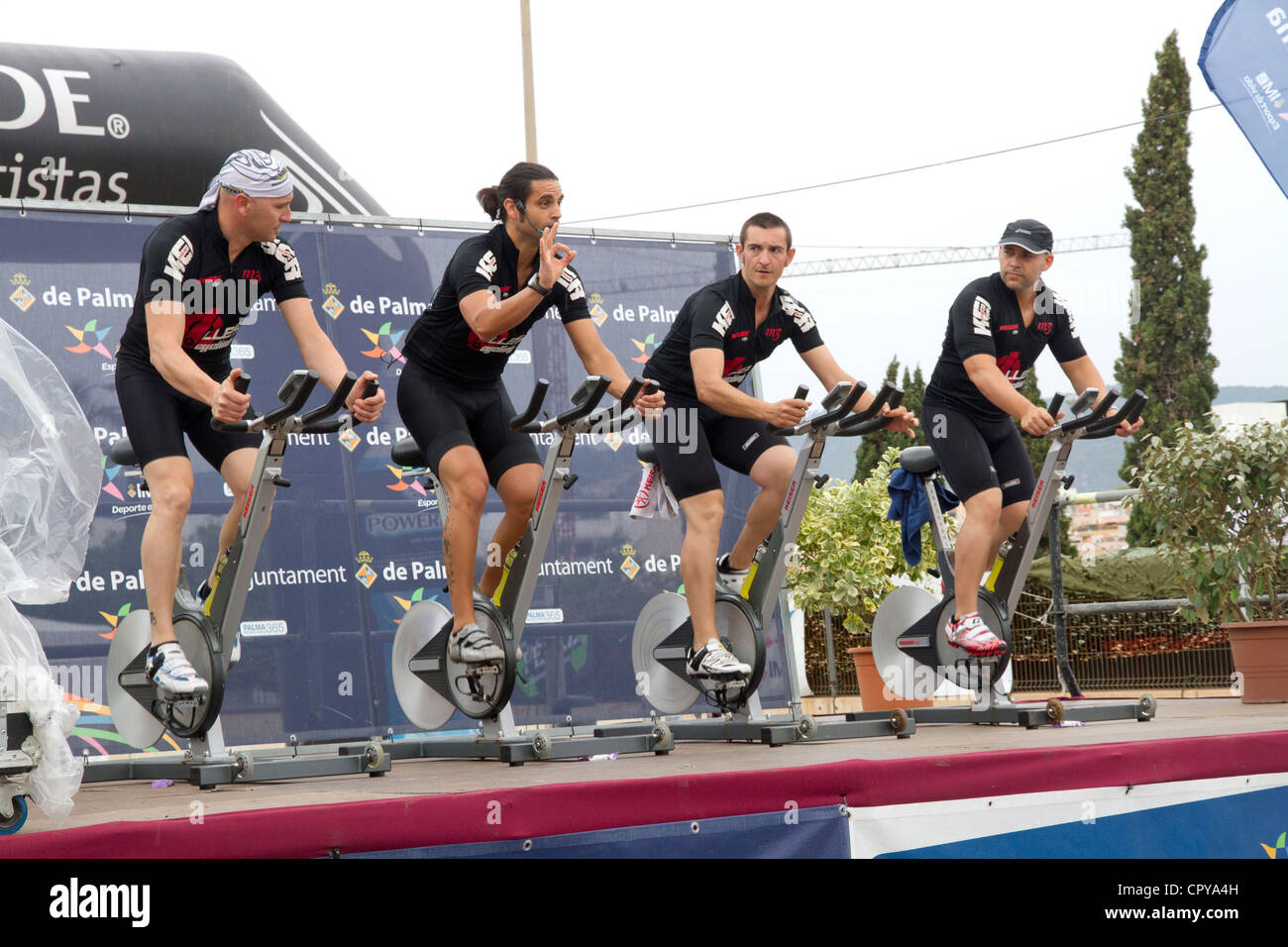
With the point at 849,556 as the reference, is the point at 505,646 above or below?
below

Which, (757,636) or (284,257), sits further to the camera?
(757,636)

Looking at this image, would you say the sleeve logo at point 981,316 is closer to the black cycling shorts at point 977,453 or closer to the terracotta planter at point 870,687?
the black cycling shorts at point 977,453

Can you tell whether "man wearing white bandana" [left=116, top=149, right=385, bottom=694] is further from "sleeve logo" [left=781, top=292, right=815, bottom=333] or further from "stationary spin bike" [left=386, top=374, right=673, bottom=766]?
"sleeve logo" [left=781, top=292, right=815, bottom=333]

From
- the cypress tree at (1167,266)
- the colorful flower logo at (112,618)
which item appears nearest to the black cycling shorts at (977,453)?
the colorful flower logo at (112,618)

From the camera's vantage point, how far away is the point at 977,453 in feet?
16.1

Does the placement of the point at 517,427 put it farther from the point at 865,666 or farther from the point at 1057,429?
the point at 865,666

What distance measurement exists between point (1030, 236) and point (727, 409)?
54.5 inches

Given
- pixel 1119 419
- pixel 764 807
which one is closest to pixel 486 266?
pixel 764 807

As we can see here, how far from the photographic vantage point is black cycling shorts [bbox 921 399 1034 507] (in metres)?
4.88

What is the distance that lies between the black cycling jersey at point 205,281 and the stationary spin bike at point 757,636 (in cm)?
156

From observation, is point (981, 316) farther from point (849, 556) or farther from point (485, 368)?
point (849, 556)

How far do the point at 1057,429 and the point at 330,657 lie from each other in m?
3.05

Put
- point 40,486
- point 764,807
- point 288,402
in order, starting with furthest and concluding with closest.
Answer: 1. point 288,402
2. point 40,486
3. point 764,807
